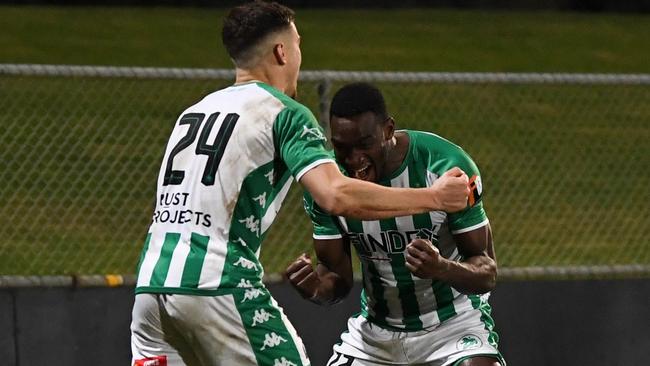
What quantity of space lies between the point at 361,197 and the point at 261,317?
0.58 metres

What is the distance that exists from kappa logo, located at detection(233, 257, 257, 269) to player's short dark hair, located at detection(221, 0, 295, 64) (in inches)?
29.6

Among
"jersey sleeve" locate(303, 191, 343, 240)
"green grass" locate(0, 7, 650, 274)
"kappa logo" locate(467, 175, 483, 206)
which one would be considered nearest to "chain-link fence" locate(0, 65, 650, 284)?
"green grass" locate(0, 7, 650, 274)

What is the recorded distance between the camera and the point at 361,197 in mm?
4883

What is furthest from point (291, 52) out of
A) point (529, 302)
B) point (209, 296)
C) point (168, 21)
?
point (168, 21)

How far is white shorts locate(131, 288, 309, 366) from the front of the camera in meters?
5.00

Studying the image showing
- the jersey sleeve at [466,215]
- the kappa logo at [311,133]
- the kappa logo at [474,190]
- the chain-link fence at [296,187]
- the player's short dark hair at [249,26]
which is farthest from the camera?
the chain-link fence at [296,187]

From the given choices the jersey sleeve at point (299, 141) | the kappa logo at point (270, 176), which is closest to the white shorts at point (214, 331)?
the kappa logo at point (270, 176)

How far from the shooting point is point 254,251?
5156 millimetres

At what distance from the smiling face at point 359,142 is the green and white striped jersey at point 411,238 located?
353 mm

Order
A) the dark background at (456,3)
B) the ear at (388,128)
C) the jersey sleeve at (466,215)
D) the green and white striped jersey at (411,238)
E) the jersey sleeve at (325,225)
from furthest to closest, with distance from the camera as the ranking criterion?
the dark background at (456,3), the jersey sleeve at (325,225), the green and white striped jersey at (411,238), the jersey sleeve at (466,215), the ear at (388,128)

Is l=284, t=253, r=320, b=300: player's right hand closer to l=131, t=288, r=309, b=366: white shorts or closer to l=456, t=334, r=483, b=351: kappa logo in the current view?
l=131, t=288, r=309, b=366: white shorts

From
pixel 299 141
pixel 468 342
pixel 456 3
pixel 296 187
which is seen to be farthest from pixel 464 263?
pixel 456 3

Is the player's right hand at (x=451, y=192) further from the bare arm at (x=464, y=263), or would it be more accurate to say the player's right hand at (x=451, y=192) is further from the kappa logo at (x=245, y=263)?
the kappa logo at (x=245, y=263)

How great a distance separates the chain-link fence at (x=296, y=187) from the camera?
7.99 meters
